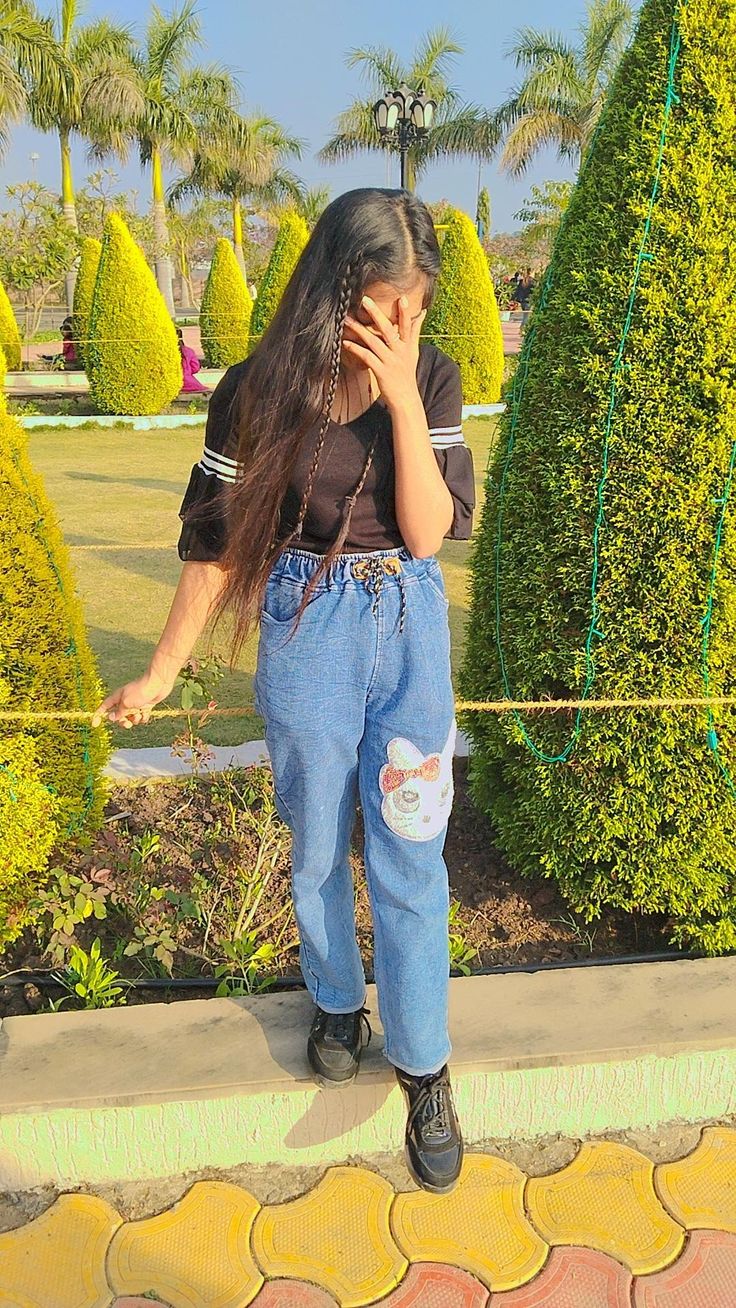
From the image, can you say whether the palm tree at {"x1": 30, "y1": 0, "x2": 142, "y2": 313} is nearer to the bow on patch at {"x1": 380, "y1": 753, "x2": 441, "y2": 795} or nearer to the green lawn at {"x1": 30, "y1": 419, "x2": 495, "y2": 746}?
the green lawn at {"x1": 30, "y1": 419, "x2": 495, "y2": 746}

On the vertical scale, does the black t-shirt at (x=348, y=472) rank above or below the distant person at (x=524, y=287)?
below

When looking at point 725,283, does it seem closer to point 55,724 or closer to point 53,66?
point 55,724

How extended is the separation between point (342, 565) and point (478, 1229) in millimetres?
1277

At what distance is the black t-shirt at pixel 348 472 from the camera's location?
5.19ft

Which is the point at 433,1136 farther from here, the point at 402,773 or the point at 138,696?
the point at 138,696

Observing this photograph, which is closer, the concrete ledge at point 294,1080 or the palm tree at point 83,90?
the concrete ledge at point 294,1080

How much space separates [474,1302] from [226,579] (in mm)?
1350

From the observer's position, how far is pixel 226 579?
5.55ft

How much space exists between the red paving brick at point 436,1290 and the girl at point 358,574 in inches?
5.6

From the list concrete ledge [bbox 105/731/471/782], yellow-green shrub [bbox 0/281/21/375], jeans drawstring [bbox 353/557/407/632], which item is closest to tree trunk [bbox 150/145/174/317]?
yellow-green shrub [bbox 0/281/21/375]

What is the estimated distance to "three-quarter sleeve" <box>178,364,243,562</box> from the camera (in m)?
1.61

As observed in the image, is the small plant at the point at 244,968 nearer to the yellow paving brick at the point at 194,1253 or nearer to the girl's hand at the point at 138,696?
the yellow paving brick at the point at 194,1253

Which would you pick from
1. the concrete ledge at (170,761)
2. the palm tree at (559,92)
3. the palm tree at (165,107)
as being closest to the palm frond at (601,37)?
the palm tree at (559,92)

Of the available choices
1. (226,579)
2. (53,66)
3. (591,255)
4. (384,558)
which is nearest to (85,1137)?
(226,579)
